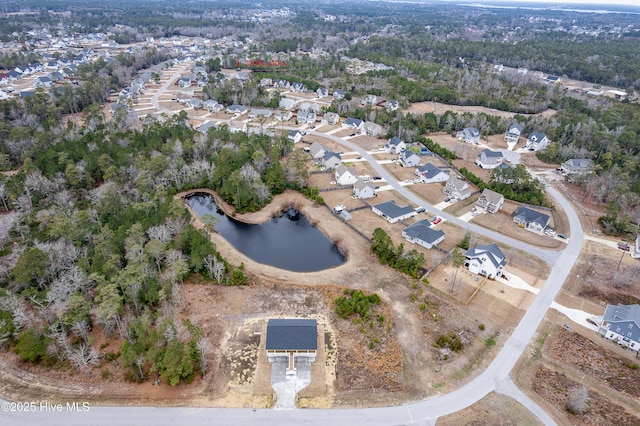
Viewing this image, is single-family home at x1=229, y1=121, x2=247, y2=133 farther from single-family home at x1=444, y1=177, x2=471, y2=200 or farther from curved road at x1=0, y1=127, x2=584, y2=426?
curved road at x1=0, y1=127, x2=584, y2=426

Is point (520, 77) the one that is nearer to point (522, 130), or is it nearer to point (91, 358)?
point (522, 130)

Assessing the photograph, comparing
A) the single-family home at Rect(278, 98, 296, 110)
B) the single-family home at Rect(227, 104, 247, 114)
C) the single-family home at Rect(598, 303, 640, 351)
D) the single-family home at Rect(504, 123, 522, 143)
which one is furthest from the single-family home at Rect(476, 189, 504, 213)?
the single-family home at Rect(227, 104, 247, 114)

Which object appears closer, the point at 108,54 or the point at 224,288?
the point at 224,288

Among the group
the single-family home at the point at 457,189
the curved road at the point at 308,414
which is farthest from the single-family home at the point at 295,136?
the curved road at the point at 308,414

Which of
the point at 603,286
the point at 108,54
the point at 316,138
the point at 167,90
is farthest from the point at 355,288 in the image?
the point at 108,54

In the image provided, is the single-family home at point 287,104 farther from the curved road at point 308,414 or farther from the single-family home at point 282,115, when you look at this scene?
the curved road at point 308,414
